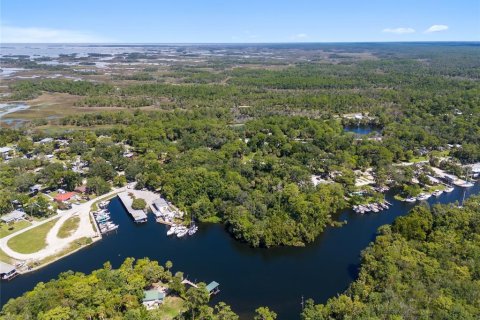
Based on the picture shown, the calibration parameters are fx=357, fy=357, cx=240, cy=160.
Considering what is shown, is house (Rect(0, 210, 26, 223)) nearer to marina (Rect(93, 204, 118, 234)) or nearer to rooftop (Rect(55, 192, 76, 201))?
rooftop (Rect(55, 192, 76, 201))

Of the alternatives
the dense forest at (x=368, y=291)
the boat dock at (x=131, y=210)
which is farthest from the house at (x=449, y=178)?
the boat dock at (x=131, y=210)

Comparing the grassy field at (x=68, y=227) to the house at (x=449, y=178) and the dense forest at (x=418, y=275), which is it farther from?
the house at (x=449, y=178)

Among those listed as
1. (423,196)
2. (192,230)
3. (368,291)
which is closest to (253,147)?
(192,230)

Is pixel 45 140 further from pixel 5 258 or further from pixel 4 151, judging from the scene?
pixel 5 258

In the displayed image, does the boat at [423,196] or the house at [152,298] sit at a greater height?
the boat at [423,196]

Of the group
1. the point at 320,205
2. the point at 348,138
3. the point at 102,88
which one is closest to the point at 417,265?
the point at 320,205
